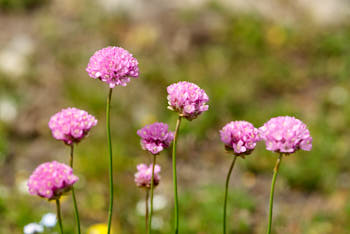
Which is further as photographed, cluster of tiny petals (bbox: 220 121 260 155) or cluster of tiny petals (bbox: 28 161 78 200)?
cluster of tiny petals (bbox: 220 121 260 155)

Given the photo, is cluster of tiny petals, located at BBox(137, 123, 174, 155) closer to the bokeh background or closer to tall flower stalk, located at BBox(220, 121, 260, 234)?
tall flower stalk, located at BBox(220, 121, 260, 234)

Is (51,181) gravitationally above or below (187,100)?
below

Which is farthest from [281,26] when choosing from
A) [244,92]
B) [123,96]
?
[123,96]

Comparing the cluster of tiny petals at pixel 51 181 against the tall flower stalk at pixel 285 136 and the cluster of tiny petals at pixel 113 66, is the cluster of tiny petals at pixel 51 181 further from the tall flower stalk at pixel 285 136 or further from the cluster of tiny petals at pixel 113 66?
the tall flower stalk at pixel 285 136

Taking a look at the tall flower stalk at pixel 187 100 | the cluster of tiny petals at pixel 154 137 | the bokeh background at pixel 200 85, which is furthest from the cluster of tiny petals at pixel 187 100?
the bokeh background at pixel 200 85

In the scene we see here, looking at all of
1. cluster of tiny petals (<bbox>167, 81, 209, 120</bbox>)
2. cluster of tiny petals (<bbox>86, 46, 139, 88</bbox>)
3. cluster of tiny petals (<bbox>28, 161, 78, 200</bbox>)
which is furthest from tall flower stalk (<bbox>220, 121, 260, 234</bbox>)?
cluster of tiny petals (<bbox>28, 161, 78, 200</bbox>)

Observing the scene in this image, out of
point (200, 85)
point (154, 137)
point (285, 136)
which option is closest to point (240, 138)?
point (285, 136)

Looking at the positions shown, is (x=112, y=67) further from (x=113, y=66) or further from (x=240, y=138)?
(x=240, y=138)
